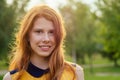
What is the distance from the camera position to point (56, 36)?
86.2 inches

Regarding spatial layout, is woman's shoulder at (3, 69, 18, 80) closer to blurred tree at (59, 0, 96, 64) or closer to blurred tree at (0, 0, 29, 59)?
blurred tree at (0, 0, 29, 59)

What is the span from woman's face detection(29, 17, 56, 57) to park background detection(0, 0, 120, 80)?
20.9 feet

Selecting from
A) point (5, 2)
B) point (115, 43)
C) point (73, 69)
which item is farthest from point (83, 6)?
point (73, 69)

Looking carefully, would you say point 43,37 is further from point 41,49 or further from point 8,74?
point 8,74

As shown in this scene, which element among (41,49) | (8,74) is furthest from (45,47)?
(8,74)

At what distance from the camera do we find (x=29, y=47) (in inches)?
89.7

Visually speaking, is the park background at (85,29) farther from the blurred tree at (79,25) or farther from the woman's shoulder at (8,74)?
the woman's shoulder at (8,74)

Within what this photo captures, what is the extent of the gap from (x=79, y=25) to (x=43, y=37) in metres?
32.1

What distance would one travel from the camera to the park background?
18.7 meters

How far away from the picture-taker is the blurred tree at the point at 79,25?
3356cm

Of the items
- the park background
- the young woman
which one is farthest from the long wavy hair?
the park background

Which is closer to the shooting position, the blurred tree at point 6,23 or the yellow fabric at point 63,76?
the yellow fabric at point 63,76

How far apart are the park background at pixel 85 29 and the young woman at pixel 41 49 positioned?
6.29m

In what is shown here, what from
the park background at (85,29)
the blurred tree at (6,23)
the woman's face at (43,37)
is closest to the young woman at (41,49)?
the woman's face at (43,37)
